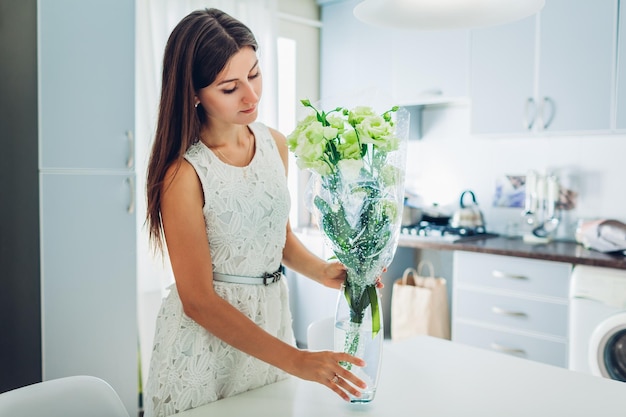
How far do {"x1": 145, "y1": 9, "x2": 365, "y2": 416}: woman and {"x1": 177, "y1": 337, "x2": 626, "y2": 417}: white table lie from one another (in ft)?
0.28

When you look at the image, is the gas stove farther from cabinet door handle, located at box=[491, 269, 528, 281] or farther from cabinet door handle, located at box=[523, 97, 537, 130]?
cabinet door handle, located at box=[523, 97, 537, 130]

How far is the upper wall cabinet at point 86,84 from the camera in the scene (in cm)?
259

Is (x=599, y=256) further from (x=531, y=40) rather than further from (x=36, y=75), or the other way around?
(x=36, y=75)

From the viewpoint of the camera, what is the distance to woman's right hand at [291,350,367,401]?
108 centimetres

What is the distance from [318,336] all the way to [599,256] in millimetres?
1721

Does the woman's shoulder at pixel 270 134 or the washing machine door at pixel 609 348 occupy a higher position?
the woman's shoulder at pixel 270 134

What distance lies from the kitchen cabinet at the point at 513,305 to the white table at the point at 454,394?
61.9 inches

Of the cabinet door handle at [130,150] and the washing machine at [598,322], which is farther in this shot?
the cabinet door handle at [130,150]

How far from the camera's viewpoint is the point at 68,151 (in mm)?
2646

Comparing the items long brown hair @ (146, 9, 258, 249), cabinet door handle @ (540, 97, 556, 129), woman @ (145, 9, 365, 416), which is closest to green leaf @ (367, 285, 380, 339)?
woman @ (145, 9, 365, 416)

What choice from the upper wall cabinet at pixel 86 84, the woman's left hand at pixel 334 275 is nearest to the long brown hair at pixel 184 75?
the woman's left hand at pixel 334 275

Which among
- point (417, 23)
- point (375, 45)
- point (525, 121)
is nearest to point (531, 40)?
point (525, 121)

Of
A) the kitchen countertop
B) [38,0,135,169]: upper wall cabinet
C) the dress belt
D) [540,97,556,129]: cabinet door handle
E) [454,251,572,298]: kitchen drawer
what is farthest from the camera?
[540,97,556,129]: cabinet door handle

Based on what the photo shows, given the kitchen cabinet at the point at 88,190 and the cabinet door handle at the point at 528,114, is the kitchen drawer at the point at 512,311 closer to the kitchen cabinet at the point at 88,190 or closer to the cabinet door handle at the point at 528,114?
the cabinet door handle at the point at 528,114
